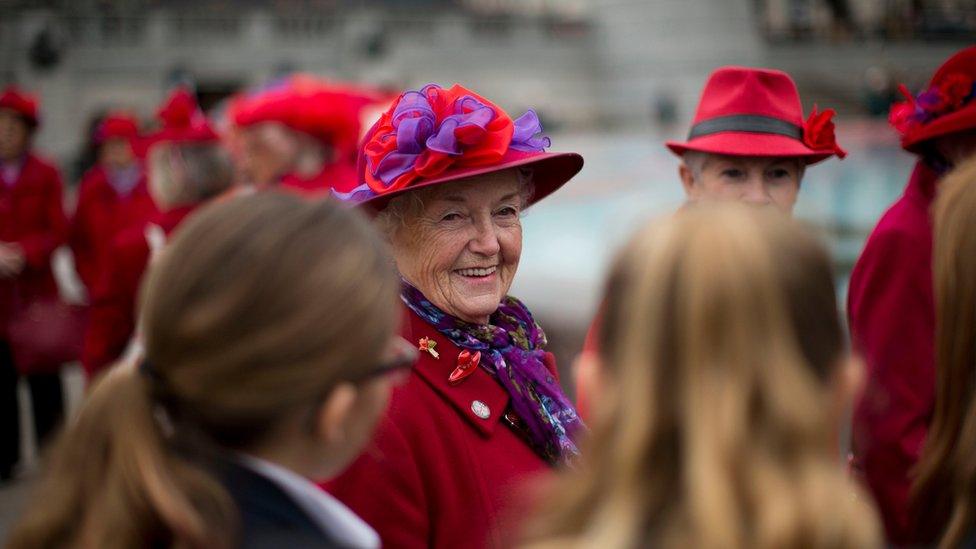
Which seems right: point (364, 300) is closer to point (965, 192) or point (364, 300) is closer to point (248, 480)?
point (248, 480)

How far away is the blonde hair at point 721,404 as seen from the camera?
→ 1.48 m

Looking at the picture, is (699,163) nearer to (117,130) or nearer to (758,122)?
(758,122)

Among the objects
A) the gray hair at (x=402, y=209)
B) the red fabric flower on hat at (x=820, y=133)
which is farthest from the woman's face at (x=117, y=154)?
the gray hair at (x=402, y=209)

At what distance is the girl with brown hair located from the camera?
1644 millimetres

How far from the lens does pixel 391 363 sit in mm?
1788

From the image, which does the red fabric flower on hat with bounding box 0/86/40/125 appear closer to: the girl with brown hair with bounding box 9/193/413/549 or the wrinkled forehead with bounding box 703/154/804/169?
the wrinkled forehead with bounding box 703/154/804/169

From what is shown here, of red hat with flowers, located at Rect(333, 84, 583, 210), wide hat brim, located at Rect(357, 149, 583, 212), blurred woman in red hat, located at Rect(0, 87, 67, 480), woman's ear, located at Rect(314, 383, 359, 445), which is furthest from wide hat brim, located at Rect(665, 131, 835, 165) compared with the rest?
blurred woman in red hat, located at Rect(0, 87, 67, 480)

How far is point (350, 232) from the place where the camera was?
1787 millimetres

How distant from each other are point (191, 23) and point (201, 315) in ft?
128

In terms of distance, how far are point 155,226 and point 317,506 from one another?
3.90 m

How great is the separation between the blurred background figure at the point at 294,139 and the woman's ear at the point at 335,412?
438cm

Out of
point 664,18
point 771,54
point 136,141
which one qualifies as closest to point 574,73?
point 664,18

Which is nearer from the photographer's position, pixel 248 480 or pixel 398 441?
pixel 248 480

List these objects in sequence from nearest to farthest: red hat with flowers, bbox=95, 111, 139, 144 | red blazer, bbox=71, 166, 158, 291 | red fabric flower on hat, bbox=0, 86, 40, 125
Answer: red fabric flower on hat, bbox=0, 86, 40, 125 < red blazer, bbox=71, 166, 158, 291 < red hat with flowers, bbox=95, 111, 139, 144
